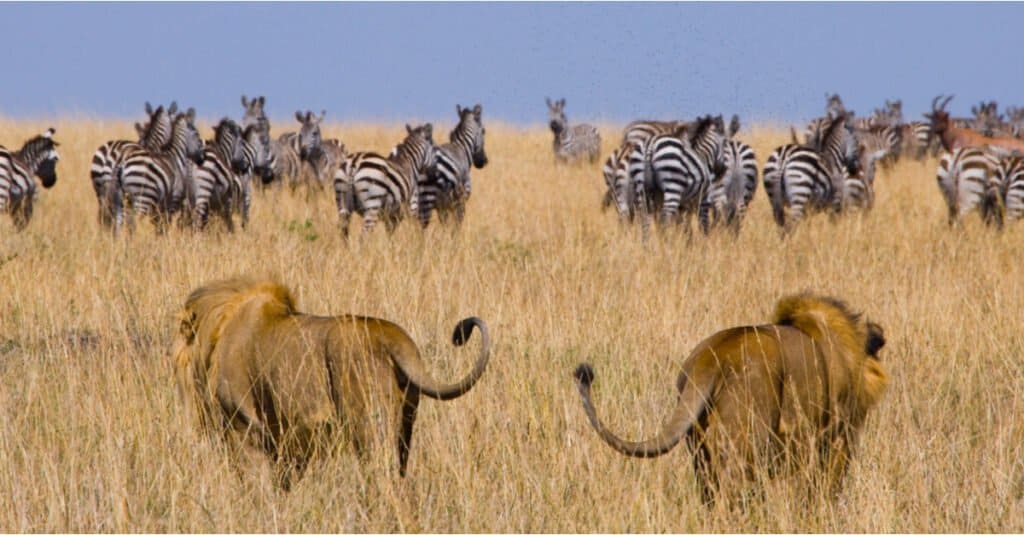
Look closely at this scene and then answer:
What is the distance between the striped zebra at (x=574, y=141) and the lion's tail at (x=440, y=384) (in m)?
23.9

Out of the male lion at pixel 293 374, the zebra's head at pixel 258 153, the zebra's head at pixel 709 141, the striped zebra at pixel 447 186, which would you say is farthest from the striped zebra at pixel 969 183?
the male lion at pixel 293 374

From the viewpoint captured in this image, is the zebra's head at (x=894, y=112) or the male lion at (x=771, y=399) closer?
the male lion at (x=771, y=399)

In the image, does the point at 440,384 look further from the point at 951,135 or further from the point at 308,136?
the point at 951,135

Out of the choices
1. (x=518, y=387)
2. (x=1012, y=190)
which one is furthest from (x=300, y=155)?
(x=518, y=387)

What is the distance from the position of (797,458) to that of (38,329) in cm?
478

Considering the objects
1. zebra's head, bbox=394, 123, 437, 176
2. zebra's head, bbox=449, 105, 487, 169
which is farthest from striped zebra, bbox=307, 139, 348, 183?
zebra's head, bbox=394, 123, 437, 176

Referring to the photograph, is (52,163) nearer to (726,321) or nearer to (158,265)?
(158,265)

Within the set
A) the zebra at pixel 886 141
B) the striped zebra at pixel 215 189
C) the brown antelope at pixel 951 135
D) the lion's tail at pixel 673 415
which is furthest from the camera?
the zebra at pixel 886 141

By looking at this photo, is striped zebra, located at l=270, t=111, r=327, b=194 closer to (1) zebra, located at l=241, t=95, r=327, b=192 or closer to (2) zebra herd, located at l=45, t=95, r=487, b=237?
(1) zebra, located at l=241, t=95, r=327, b=192

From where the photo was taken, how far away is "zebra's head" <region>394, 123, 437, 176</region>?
15.4 meters

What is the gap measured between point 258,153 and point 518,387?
12.4 metres

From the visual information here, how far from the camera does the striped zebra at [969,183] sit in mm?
16562

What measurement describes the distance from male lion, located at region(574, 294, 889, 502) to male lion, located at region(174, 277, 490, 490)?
0.67m

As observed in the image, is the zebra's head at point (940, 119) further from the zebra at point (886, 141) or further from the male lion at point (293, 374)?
the male lion at point (293, 374)
